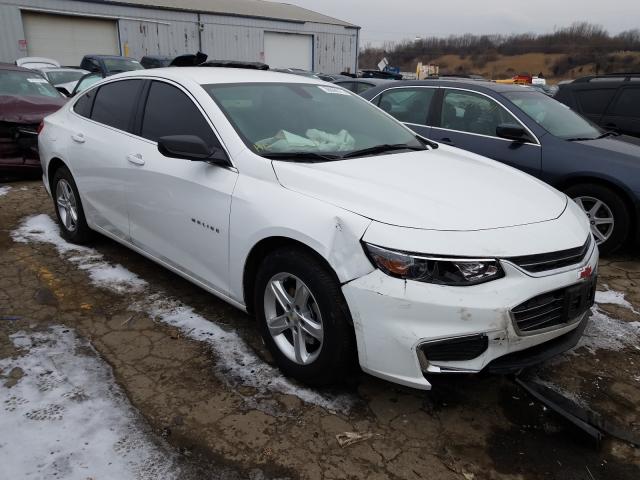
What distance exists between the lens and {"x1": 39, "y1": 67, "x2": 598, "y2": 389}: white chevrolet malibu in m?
2.27

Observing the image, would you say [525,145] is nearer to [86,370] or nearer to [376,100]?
[376,100]

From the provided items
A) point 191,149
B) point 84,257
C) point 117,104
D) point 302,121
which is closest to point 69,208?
point 84,257

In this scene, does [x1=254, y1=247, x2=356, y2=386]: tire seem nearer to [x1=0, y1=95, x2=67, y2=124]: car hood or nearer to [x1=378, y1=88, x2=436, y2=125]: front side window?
[x1=378, y1=88, x2=436, y2=125]: front side window

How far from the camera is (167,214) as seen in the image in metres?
3.37

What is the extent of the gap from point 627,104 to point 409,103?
3.02 metres

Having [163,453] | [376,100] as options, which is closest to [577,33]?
[376,100]

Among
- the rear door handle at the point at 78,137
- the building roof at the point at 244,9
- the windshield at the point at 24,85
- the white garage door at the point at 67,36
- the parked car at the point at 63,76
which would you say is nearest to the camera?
the rear door handle at the point at 78,137

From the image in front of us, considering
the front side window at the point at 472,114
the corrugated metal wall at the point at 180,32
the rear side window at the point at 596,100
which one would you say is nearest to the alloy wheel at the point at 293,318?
the front side window at the point at 472,114

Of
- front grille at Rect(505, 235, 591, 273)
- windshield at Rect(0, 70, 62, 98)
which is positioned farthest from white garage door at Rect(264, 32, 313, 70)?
front grille at Rect(505, 235, 591, 273)

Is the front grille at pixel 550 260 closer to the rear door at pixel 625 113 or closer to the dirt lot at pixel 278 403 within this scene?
the dirt lot at pixel 278 403

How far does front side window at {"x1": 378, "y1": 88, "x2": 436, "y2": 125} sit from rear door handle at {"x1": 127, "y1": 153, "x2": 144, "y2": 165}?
3342 millimetres

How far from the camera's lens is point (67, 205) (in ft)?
15.5

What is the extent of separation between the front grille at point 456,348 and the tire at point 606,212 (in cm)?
303

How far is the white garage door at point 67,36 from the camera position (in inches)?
920
